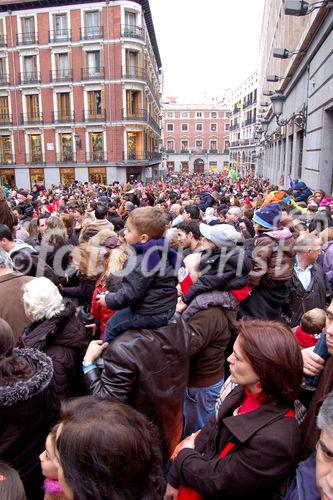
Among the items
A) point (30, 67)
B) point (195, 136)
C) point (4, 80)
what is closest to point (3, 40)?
point (30, 67)

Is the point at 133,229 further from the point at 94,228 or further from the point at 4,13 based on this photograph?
the point at 4,13

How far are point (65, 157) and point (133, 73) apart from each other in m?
9.05

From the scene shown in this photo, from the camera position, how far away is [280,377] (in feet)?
5.77

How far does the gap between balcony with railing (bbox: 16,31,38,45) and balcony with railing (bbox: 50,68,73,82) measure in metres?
2.67

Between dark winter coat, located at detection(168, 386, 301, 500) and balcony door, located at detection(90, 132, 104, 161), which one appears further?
balcony door, located at detection(90, 132, 104, 161)

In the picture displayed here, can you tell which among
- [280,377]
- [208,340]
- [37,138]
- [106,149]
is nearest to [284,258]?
[208,340]

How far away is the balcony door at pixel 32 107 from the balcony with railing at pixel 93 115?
14.2 ft

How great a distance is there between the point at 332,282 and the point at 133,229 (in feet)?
9.44

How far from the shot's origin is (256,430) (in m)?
1.71

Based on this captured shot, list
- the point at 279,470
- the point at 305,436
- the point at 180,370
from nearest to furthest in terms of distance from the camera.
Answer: the point at 279,470, the point at 305,436, the point at 180,370

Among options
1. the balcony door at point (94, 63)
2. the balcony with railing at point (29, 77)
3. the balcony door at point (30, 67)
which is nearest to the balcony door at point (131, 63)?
the balcony door at point (94, 63)

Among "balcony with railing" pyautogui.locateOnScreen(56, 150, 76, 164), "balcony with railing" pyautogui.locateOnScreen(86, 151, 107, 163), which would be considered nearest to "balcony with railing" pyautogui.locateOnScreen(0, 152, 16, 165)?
"balcony with railing" pyautogui.locateOnScreen(56, 150, 76, 164)

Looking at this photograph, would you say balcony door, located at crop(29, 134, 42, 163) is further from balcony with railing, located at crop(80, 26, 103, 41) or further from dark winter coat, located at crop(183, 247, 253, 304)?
dark winter coat, located at crop(183, 247, 253, 304)

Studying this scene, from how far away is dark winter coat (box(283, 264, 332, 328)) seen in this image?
3.83 metres
